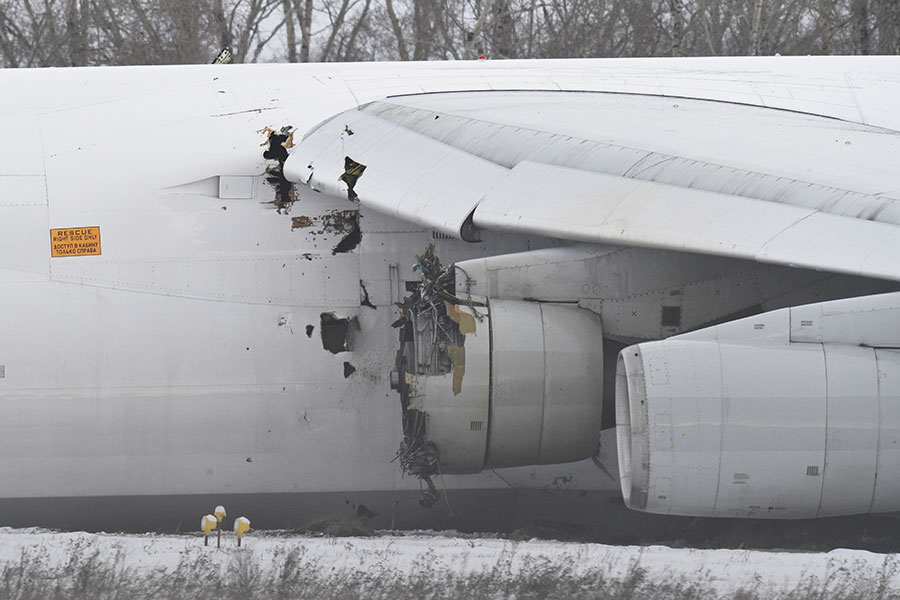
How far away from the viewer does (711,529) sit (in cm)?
838

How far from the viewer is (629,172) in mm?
7098

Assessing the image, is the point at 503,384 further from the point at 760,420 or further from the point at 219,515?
the point at 219,515

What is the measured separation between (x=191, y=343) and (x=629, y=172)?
3135 millimetres

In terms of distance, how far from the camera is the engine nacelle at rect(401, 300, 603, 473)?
7.39m

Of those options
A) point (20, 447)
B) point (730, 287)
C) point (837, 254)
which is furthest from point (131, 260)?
point (837, 254)

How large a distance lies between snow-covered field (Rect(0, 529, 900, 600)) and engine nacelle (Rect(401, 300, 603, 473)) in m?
0.71

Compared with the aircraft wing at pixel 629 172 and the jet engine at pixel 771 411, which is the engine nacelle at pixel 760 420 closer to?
the jet engine at pixel 771 411

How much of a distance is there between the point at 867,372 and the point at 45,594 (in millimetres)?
4865

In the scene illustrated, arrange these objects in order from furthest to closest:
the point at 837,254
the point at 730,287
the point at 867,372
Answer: the point at 730,287 < the point at 867,372 < the point at 837,254

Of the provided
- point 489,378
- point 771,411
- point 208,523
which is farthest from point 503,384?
point 208,523

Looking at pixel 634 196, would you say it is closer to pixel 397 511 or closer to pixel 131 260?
pixel 397 511

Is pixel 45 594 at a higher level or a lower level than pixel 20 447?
lower

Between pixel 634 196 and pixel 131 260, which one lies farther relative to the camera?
pixel 131 260

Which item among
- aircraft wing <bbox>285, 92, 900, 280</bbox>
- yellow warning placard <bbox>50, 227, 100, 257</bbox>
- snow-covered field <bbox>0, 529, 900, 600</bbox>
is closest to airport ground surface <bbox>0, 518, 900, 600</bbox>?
snow-covered field <bbox>0, 529, 900, 600</bbox>
